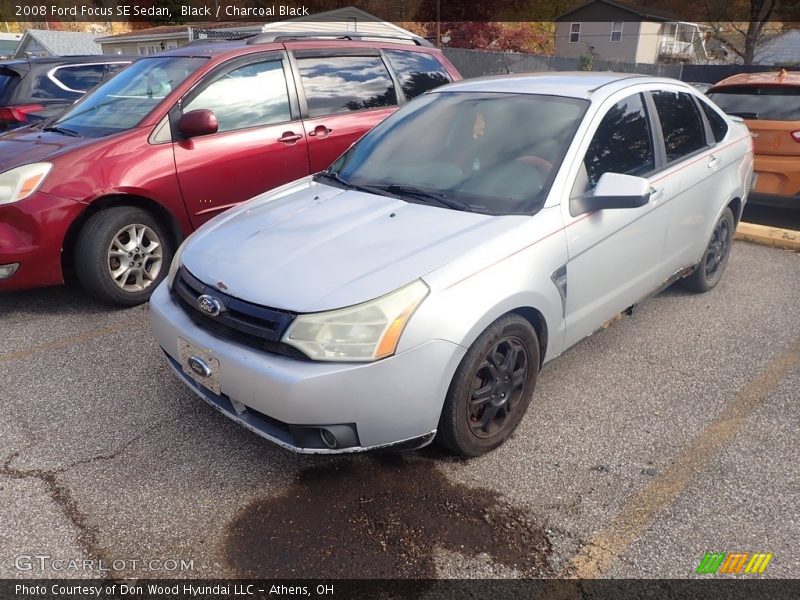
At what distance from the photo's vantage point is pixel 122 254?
4289 mm

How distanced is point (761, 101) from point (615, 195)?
476cm

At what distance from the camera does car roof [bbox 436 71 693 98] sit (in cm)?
336

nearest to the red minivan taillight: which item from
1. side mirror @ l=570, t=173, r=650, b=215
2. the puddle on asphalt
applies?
the puddle on asphalt

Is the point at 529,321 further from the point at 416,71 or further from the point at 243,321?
the point at 416,71

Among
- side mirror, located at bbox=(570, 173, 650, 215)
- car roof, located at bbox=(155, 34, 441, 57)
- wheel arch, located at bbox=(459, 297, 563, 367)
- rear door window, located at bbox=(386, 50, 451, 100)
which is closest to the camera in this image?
wheel arch, located at bbox=(459, 297, 563, 367)

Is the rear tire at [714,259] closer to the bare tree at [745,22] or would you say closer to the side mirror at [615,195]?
the side mirror at [615,195]

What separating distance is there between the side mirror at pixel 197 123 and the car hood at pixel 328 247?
4.57 feet

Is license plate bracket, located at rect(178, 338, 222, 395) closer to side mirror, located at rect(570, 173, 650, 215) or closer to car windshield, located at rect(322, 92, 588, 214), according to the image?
car windshield, located at rect(322, 92, 588, 214)

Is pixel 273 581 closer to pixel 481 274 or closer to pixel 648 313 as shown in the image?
pixel 481 274

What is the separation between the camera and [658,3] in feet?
163

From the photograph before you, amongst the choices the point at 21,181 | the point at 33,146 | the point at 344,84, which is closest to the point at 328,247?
the point at 21,181

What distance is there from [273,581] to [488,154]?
89.0 inches

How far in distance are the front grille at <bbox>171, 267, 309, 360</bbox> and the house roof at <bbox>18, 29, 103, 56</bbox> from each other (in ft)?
116

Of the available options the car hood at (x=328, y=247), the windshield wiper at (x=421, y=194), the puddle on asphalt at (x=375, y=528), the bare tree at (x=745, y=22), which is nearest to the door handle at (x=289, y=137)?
the car hood at (x=328, y=247)
